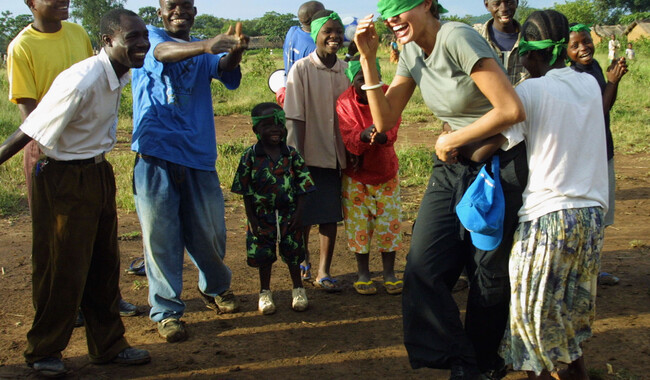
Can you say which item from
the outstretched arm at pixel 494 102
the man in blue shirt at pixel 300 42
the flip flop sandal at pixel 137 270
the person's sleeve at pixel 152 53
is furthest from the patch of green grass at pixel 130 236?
the outstretched arm at pixel 494 102

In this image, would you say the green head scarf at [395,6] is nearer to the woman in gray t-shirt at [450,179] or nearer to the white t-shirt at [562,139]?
the woman in gray t-shirt at [450,179]

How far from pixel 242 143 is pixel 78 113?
20.8 feet

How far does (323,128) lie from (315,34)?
0.68 metres

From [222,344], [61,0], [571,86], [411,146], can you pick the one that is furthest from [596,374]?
[411,146]

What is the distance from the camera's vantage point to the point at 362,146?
4.49 meters

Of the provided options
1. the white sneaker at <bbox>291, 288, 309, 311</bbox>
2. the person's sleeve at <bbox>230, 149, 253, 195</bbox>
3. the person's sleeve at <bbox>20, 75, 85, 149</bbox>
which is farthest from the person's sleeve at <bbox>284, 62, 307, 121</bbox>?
the person's sleeve at <bbox>20, 75, 85, 149</bbox>

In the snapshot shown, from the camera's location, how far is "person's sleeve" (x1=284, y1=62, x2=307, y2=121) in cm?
470

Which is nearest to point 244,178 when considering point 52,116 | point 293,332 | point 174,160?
point 174,160

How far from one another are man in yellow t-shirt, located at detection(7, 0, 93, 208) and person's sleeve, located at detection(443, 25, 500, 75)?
2.37 metres

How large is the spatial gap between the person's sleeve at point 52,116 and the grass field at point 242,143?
3.74 meters

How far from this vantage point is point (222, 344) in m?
3.82

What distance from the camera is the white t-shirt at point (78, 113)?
10.3ft

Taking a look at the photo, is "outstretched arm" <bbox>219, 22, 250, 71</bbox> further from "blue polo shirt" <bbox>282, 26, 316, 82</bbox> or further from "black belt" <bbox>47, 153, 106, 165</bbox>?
"blue polo shirt" <bbox>282, 26, 316, 82</bbox>

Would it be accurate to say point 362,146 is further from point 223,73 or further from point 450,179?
point 450,179
